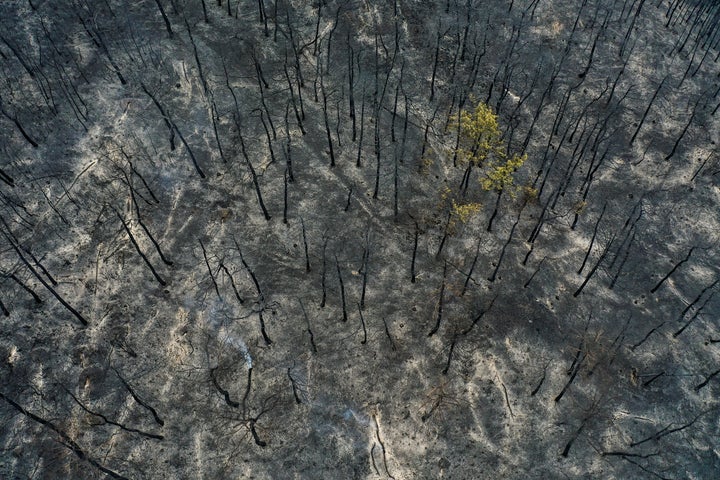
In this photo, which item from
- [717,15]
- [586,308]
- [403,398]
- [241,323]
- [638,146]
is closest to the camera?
[403,398]

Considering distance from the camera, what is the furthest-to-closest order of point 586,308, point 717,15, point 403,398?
point 717,15 < point 586,308 < point 403,398

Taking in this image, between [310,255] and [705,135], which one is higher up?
[705,135]

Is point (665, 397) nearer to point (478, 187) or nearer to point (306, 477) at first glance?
point (478, 187)

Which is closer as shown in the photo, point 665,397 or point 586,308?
point 665,397

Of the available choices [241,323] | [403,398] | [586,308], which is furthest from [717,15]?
[241,323]

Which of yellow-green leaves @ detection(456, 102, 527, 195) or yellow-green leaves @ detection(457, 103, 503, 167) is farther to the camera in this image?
yellow-green leaves @ detection(457, 103, 503, 167)

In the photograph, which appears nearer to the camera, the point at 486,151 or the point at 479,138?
the point at 486,151

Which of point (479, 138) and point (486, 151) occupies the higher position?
point (479, 138)

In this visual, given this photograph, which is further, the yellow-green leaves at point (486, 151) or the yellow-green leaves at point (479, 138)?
the yellow-green leaves at point (479, 138)

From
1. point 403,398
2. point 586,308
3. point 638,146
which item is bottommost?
point 403,398
